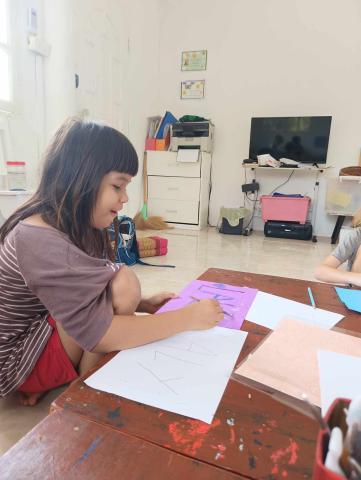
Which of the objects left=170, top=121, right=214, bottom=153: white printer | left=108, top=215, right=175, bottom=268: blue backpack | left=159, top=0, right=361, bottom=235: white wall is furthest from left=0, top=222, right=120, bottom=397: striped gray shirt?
left=159, top=0, right=361, bottom=235: white wall

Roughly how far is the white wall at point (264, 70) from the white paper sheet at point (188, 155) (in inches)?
19.9

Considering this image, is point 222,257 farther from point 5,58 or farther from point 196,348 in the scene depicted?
point 196,348

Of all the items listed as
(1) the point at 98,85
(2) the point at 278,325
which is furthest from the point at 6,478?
(1) the point at 98,85

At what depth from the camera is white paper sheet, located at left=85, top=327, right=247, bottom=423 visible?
1.24 ft

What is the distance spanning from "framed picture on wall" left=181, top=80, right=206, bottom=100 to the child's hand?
12.7 ft

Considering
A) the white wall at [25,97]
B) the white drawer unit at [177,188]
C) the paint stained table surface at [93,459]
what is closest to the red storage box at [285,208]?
the white drawer unit at [177,188]

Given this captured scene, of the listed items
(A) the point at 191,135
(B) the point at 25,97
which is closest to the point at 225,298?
(B) the point at 25,97

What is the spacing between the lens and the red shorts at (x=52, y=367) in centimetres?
76

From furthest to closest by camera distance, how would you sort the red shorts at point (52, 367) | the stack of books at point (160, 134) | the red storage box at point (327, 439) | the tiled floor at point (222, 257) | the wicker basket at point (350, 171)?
1. the stack of books at point (160, 134)
2. the wicker basket at point (350, 171)
3. the tiled floor at point (222, 257)
4. the red shorts at point (52, 367)
5. the red storage box at point (327, 439)

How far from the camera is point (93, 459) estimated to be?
292mm

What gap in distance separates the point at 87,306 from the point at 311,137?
11.7ft

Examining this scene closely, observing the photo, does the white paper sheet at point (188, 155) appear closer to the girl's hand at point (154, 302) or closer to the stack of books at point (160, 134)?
the stack of books at point (160, 134)

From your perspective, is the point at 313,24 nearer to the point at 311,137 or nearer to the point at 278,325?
the point at 311,137

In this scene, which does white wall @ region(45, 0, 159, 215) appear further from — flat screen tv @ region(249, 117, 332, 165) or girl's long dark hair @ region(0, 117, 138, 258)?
girl's long dark hair @ region(0, 117, 138, 258)
